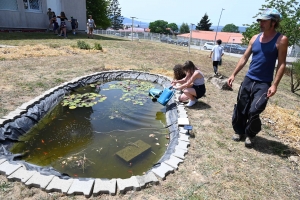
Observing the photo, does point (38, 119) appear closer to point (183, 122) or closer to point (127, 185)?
point (127, 185)

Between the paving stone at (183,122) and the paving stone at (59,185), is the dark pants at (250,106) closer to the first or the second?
the paving stone at (183,122)

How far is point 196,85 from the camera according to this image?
384 centimetres

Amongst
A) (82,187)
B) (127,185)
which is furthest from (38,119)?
(127,185)

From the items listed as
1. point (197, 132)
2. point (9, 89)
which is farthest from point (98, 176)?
point (9, 89)

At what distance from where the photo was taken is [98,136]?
3051mm

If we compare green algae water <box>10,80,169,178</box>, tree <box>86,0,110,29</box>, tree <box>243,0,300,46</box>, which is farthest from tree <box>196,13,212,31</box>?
green algae water <box>10,80,169,178</box>

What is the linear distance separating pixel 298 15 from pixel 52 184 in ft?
52.1

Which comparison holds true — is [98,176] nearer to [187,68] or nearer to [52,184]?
[52,184]

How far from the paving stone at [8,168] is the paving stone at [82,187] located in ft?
2.19

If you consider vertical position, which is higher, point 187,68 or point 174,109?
point 187,68

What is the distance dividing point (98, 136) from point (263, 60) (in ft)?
8.17

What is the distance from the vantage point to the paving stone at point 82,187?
179 centimetres

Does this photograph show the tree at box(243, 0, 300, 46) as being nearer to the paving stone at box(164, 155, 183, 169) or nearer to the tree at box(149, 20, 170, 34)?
the paving stone at box(164, 155, 183, 169)

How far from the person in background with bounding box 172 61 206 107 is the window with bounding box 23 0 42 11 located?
37.5ft
